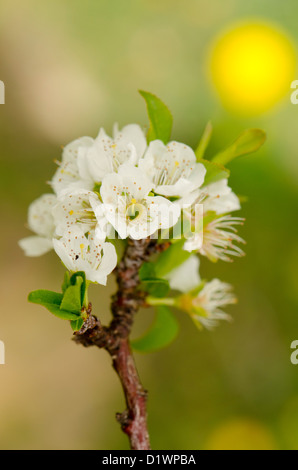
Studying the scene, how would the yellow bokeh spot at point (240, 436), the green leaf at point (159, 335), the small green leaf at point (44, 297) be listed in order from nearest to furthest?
the small green leaf at point (44, 297)
the green leaf at point (159, 335)
the yellow bokeh spot at point (240, 436)

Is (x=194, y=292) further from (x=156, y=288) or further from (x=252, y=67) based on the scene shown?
(x=252, y=67)

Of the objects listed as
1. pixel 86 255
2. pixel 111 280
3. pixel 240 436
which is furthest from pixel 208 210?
pixel 240 436

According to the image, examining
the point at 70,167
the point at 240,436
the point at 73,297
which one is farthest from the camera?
the point at 240,436

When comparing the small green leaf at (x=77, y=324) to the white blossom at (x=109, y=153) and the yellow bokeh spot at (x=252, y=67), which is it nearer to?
the white blossom at (x=109, y=153)

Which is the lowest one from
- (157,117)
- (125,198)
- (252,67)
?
(125,198)

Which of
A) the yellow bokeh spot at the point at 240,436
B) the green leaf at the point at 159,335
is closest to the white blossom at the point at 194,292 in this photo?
the green leaf at the point at 159,335

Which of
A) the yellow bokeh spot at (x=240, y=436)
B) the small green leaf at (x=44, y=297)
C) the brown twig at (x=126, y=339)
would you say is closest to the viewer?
the small green leaf at (x=44, y=297)

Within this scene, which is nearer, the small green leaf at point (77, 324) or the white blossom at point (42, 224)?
the small green leaf at point (77, 324)
